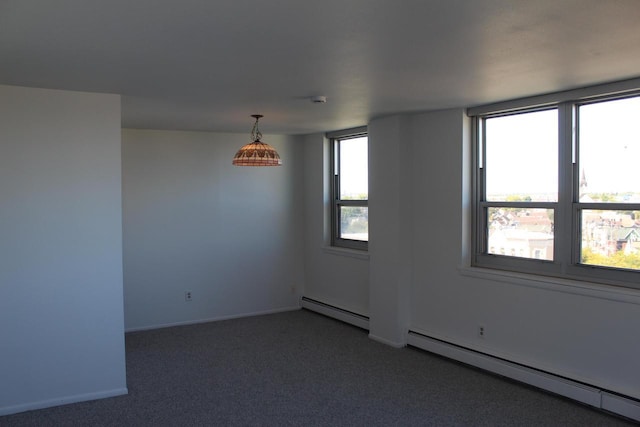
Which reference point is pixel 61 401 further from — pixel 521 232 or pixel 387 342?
pixel 521 232

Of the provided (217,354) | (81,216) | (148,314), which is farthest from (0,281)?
(148,314)

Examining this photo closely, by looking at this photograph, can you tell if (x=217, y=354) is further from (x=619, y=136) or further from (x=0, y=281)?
(x=619, y=136)

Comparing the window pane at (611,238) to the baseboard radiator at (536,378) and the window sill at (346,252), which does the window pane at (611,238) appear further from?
the window sill at (346,252)

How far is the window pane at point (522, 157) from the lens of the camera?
424cm

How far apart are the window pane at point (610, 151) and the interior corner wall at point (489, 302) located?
714 mm

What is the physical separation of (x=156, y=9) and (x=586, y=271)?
11.7 feet

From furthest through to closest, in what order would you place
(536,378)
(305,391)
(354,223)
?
(354,223), (305,391), (536,378)

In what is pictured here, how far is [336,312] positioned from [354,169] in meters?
1.83

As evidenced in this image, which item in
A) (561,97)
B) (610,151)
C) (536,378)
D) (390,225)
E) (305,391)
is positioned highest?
(561,97)

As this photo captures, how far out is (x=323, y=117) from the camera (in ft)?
17.5

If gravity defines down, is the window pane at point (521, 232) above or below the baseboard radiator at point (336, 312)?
above

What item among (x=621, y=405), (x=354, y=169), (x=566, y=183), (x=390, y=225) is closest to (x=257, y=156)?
(x=390, y=225)

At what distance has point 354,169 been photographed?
6551 mm

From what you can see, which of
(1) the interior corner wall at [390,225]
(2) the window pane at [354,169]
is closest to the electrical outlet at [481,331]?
(1) the interior corner wall at [390,225]
